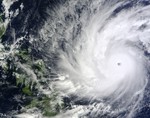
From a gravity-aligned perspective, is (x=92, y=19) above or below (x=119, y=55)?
above

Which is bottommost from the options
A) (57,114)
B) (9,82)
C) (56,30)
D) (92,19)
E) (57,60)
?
(57,114)

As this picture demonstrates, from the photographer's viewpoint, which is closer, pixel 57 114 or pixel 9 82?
pixel 9 82

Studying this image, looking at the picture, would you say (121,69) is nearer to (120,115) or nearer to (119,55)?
(119,55)

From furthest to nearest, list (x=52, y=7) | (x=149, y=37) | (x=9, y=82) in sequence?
(x=149, y=37), (x=52, y=7), (x=9, y=82)

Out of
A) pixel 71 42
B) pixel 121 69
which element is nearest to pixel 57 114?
pixel 71 42

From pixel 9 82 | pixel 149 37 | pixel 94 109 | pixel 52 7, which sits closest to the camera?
pixel 9 82

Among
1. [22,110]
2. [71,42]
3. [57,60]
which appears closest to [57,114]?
[22,110]
